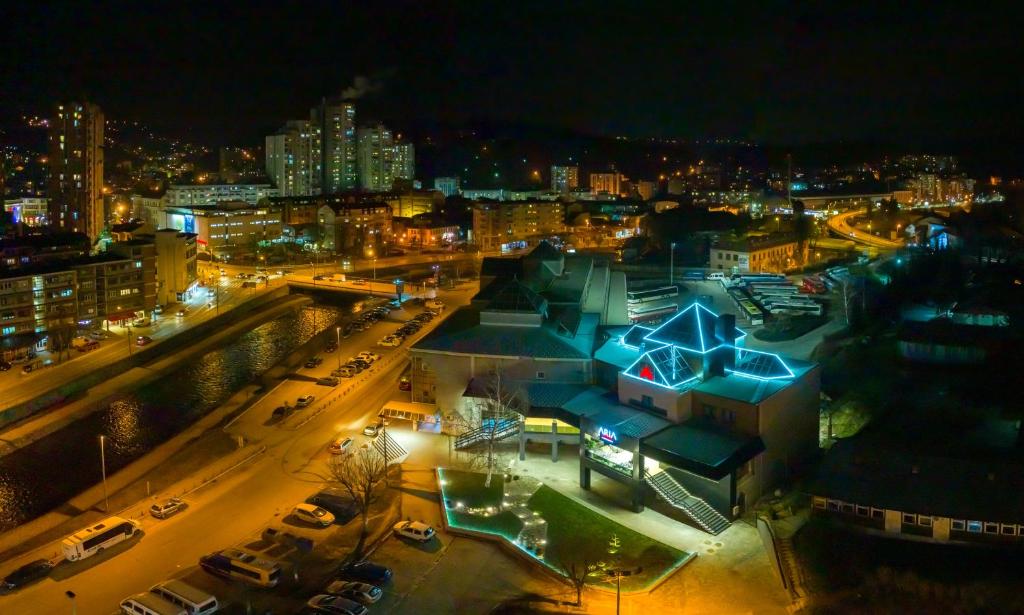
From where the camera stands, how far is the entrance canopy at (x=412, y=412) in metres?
8.13

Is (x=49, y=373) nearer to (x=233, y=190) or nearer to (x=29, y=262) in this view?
(x=29, y=262)

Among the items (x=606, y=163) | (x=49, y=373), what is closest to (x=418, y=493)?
(x=49, y=373)

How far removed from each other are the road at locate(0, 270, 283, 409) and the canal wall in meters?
0.13

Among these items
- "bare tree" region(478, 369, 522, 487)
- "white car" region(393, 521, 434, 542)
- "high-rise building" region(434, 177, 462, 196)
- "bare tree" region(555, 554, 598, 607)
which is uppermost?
"high-rise building" region(434, 177, 462, 196)

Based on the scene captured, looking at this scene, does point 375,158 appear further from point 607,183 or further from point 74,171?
point 74,171

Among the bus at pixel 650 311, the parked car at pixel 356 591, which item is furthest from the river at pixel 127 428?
the bus at pixel 650 311

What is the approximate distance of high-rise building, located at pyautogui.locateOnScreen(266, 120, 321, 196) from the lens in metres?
30.0

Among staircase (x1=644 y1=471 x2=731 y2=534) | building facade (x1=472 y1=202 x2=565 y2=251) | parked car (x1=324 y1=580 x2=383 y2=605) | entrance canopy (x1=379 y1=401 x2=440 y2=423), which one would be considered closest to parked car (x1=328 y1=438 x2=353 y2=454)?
entrance canopy (x1=379 y1=401 x2=440 y2=423)

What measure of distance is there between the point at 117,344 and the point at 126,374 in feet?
3.66

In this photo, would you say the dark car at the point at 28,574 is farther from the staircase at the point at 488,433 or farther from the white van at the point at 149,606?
the staircase at the point at 488,433

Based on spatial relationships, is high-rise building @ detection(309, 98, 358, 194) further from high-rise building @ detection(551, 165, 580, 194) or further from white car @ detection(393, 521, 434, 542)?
white car @ detection(393, 521, 434, 542)

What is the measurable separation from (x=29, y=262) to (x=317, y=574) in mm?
10339

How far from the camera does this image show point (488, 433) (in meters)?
7.34

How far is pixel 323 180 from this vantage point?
31.7 metres
